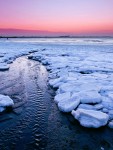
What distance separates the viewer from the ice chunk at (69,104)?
17.9 ft

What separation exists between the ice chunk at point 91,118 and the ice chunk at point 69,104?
17.1 inches

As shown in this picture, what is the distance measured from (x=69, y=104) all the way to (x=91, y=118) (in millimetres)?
970

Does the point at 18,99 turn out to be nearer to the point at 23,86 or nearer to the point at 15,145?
the point at 23,86

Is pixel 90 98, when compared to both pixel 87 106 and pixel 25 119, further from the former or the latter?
pixel 25 119

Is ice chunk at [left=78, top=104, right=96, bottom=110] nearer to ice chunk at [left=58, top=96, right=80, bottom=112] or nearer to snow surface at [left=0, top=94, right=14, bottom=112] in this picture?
ice chunk at [left=58, top=96, right=80, bottom=112]

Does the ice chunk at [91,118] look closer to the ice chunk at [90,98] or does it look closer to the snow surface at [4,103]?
the ice chunk at [90,98]

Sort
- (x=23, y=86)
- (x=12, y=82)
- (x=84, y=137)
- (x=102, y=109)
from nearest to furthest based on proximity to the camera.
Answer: (x=84, y=137) < (x=102, y=109) < (x=23, y=86) < (x=12, y=82)

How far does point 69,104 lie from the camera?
5.61 meters

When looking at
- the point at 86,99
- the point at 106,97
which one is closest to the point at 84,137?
the point at 86,99

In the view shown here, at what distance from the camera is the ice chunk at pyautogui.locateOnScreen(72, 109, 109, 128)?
464cm

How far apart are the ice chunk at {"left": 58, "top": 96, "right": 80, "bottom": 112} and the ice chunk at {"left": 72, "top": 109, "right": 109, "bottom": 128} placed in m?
0.44

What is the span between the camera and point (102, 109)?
17.8 feet

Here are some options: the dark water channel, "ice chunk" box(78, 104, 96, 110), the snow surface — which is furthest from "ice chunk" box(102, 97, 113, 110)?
the snow surface

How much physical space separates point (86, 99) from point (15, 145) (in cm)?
247
